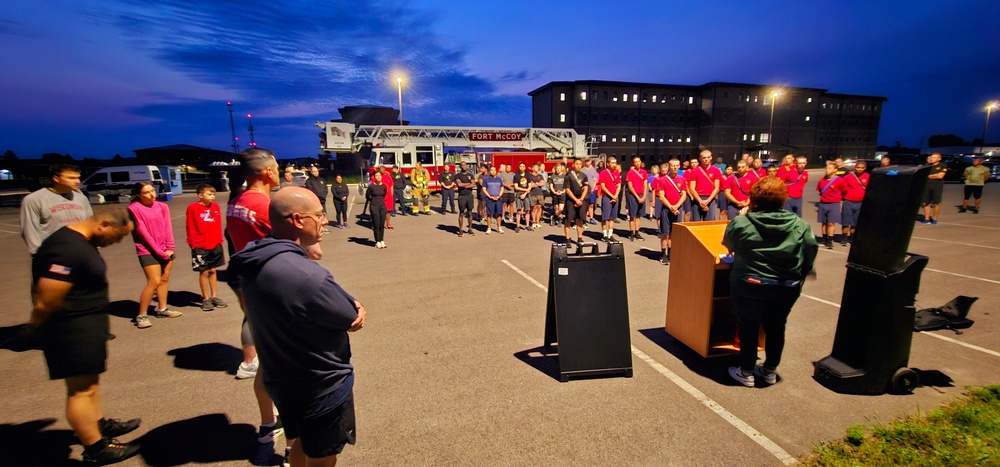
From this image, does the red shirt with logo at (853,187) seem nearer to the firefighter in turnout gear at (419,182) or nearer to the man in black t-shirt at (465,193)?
the man in black t-shirt at (465,193)

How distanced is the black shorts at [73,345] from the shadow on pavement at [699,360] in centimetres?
464

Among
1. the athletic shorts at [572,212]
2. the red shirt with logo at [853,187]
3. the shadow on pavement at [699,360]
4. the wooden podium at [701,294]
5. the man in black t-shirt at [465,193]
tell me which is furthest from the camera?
the man in black t-shirt at [465,193]

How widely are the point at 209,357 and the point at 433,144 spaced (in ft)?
59.4

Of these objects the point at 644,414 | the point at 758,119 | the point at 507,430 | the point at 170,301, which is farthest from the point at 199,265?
the point at 758,119

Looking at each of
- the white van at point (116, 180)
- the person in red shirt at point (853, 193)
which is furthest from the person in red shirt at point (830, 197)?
the white van at point (116, 180)

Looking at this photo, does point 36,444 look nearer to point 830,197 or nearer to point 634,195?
point 634,195

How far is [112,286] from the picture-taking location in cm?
699

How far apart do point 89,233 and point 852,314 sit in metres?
5.73

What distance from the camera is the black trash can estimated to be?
3.10m

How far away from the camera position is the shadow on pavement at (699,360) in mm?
3773

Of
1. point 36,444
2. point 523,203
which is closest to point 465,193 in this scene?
point 523,203

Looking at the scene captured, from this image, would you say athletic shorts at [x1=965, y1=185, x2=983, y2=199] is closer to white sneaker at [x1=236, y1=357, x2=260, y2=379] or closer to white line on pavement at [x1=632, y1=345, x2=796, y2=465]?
white line on pavement at [x1=632, y1=345, x2=796, y2=465]

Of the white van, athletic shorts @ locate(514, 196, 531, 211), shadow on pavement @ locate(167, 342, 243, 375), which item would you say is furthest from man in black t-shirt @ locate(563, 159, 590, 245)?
the white van

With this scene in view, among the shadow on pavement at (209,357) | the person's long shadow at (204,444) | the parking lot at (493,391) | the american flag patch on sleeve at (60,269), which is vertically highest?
the american flag patch on sleeve at (60,269)
